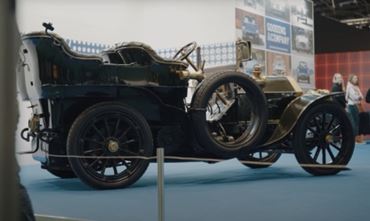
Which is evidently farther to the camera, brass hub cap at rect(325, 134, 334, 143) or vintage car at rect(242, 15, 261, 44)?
vintage car at rect(242, 15, 261, 44)

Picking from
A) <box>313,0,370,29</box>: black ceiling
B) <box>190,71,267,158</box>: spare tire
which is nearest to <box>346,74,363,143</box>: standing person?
<box>190,71,267,158</box>: spare tire

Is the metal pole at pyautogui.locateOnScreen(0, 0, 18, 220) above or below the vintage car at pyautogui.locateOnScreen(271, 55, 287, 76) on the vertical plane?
below

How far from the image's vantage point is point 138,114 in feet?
14.1

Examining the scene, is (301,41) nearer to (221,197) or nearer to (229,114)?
(229,114)

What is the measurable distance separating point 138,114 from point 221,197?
3.25 feet

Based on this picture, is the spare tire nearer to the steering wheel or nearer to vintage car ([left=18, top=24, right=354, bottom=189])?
vintage car ([left=18, top=24, right=354, bottom=189])

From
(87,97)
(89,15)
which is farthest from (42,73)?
(89,15)

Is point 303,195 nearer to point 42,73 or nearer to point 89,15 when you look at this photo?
point 42,73

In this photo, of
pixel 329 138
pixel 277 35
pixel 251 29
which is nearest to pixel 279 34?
pixel 277 35

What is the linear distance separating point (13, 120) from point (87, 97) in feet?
11.1

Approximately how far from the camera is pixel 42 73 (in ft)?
13.3

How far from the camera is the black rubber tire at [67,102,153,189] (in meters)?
4.04

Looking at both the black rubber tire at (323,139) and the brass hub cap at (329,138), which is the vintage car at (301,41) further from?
the brass hub cap at (329,138)

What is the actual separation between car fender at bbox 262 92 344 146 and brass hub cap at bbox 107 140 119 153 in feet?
4.75
